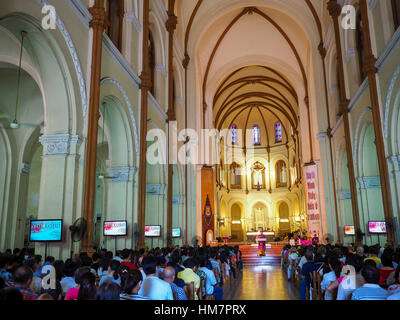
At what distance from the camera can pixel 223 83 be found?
85.5 ft

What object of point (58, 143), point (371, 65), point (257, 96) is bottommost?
point (58, 143)

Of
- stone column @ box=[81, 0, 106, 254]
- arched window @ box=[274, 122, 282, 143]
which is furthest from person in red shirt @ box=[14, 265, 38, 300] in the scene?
arched window @ box=[274, 122, 282, 143]

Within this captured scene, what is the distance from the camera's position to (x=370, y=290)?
3047 millimetres

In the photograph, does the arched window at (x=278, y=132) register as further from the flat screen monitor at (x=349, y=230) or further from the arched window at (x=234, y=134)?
the flat screen monitor at (x=349, y=230)

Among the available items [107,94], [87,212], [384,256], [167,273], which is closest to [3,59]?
[107,94]

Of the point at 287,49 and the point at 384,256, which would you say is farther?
the point at 287,49

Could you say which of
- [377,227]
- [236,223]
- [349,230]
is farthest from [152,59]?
[236,223]

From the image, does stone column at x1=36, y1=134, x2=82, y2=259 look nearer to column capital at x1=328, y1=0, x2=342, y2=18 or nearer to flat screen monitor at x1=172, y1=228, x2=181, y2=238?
flat screen monitor at x1=172, y1=228, x2=181, y2=238

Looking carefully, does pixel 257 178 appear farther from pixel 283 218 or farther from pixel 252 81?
pixel 252 81

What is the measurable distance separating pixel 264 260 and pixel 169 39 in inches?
439

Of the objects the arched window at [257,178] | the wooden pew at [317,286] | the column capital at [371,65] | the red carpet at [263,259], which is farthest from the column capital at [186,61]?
the arched window at [257,178]

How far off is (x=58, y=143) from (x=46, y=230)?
1.68 meters

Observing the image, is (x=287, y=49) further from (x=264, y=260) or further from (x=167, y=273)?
(x=167, y=273)

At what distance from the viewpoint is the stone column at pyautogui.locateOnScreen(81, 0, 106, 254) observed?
6934 mm
